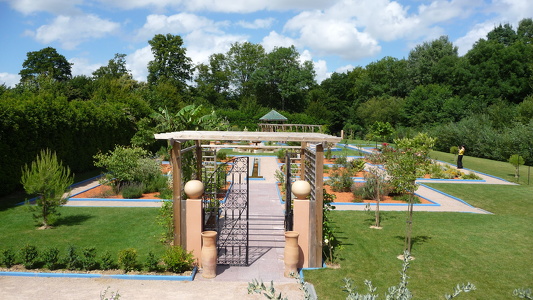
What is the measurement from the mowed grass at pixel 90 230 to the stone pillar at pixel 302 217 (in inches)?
125

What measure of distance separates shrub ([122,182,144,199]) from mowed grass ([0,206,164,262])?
170 cm

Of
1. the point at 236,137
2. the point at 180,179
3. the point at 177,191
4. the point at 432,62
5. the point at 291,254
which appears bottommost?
the point at 291,254

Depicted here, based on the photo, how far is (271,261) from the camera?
7.92m

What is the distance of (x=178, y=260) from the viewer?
23.3 ft

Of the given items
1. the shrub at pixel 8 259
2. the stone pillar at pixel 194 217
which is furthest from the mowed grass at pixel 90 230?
the stone pillar at pixel 194 217

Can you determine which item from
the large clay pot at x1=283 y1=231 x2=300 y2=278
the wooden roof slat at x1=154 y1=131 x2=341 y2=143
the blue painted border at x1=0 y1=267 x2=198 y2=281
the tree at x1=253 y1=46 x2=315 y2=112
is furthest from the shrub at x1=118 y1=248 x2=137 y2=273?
the tree at x1=253 y1=46 x2=315 y2=112

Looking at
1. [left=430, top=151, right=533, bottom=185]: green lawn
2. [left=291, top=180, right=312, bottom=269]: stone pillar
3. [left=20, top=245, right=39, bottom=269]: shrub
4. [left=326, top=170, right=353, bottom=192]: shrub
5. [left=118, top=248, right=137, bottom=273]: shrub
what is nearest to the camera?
[left=118, top=248, right=137, bottom=273]: shrub

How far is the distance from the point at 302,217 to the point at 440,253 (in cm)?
350

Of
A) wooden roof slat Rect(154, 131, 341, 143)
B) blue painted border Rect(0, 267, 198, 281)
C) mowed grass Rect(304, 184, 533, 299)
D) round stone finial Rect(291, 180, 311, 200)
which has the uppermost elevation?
wooden roof slat Rect(154, 131, 341, 143)

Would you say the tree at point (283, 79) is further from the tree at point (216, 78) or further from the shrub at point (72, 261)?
the shrub at point (72, 261)

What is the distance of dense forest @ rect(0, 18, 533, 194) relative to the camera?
16.5 m

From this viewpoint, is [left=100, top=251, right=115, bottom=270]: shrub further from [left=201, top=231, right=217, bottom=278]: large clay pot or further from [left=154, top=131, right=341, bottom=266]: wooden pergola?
[left=201, top=231, right=217, bottom=278]: large clay pot

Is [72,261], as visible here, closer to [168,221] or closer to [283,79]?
[168,221]

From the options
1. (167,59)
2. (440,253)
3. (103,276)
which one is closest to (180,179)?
(103,276)
